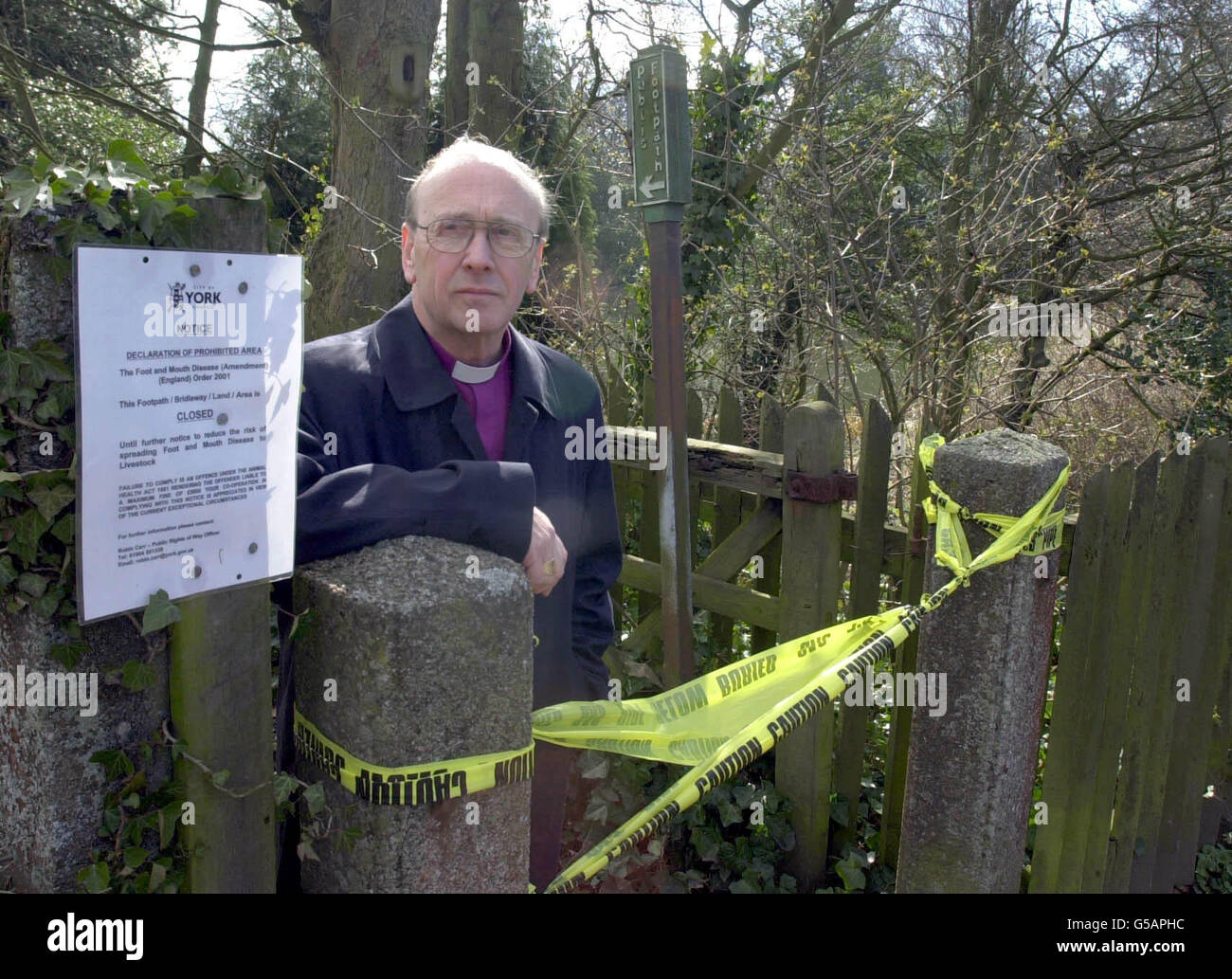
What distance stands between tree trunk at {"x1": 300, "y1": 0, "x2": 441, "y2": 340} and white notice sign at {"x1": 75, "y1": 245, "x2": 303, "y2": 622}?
16.8 feet

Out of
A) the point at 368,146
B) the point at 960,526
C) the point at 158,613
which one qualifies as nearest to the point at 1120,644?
the point at 960,526

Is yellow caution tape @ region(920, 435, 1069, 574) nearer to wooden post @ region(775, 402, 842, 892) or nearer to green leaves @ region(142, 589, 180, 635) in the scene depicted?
wooden post @ region(775, 402, 842, 892)

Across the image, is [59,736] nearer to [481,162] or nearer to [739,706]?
[739,706]

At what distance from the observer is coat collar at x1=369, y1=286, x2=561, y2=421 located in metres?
2.17

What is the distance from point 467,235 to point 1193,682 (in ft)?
9.41

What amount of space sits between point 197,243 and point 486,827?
956 mm

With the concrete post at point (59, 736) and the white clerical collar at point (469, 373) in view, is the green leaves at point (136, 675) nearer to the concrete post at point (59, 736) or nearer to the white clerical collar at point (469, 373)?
the concrete post at point (59, 736)

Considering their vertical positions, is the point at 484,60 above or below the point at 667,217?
above

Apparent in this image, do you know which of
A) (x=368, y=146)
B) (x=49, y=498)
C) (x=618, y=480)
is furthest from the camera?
(x=368, y=146)

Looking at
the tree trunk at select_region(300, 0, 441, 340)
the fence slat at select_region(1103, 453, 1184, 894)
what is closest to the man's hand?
the fence slat at select_region(1103, 453, 1184, 894)

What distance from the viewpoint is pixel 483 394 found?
2396 millimetres

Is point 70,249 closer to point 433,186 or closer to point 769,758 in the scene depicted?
point 433,186

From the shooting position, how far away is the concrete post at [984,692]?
259 cm
